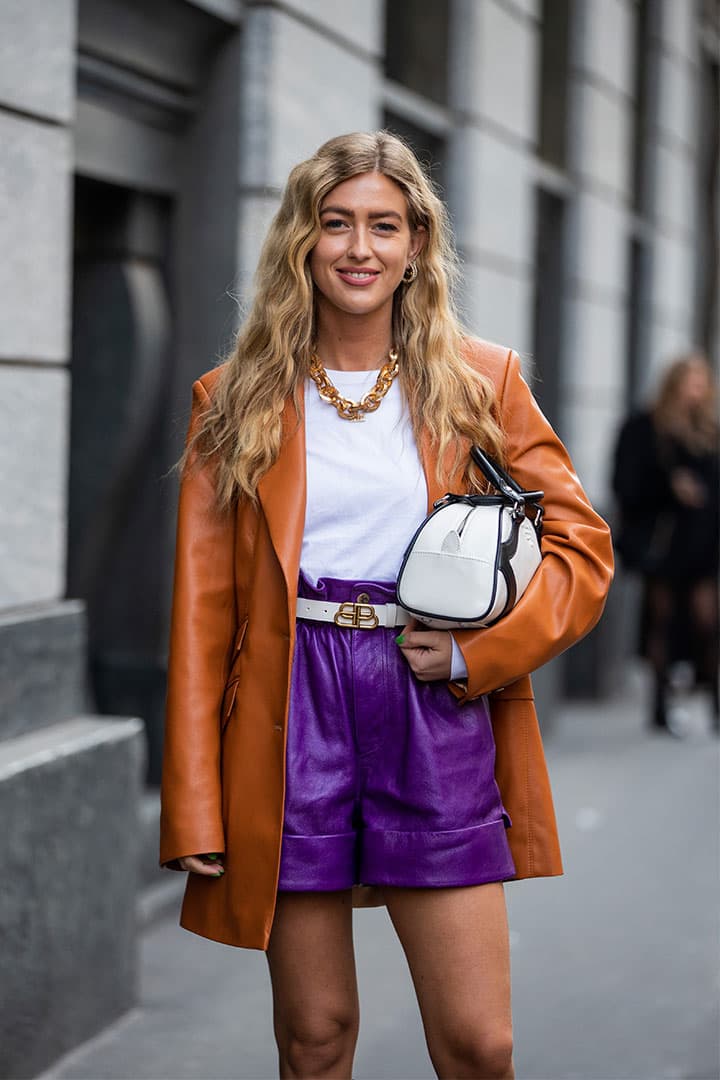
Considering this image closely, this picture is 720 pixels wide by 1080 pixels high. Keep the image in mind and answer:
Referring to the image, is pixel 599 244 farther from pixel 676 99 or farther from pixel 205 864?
pixel 205 864

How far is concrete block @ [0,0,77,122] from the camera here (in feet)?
12.8

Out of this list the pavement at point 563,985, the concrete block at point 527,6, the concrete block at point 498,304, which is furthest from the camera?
the concrete block at point 527,6

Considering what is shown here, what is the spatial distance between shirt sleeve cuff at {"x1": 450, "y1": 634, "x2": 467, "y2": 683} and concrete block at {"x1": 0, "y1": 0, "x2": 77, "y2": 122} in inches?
78.5

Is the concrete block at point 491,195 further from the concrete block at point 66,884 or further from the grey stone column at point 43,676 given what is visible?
the concrete block at point 66,884

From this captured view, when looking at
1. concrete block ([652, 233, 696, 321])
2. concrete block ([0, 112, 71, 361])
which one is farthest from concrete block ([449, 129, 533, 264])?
concrete block ([0, 112, 71, 361])

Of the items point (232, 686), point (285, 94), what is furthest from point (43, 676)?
point (285, 94)

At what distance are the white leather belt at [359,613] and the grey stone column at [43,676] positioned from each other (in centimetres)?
128

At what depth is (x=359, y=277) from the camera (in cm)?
280

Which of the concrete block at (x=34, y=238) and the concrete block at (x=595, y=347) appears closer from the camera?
the concrete block at (x=34, y=238)

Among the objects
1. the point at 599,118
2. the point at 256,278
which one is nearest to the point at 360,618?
the point at 256,278

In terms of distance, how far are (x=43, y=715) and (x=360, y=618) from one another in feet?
5.31

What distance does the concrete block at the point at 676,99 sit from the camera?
12.4m

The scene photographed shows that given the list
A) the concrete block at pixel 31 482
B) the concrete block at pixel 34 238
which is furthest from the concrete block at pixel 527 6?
the concrete block at pixel 31 482

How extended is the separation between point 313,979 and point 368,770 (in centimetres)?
38
